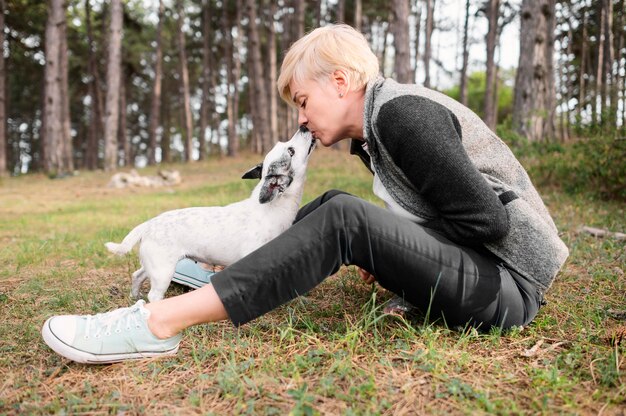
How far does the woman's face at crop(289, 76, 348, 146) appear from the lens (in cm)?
270

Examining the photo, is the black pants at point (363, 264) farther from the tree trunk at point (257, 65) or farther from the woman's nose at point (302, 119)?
the tree trunk at point (257, 65)

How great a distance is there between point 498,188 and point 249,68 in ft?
68.7

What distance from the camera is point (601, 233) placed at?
504 cm

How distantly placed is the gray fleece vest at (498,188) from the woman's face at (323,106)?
0.23m

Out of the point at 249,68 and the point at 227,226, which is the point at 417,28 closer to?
the point at 249,68

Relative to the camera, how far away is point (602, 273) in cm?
370

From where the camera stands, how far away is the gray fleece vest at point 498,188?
236cm

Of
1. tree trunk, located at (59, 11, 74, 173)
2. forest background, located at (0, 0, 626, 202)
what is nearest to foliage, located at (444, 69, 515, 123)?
forest background, located at (0, 0, 626, 202)

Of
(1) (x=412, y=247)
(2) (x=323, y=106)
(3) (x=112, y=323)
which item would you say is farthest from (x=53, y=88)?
(1) (x=412, y=247)

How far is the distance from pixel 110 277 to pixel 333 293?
1939 mm

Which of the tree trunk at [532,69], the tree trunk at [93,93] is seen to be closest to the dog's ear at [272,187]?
the tree trunk at [532,69]

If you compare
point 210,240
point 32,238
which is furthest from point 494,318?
point 32,238

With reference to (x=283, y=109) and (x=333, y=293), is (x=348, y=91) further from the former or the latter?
(x=283, y=109)

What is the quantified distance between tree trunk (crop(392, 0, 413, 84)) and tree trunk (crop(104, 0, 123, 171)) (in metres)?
9.05
